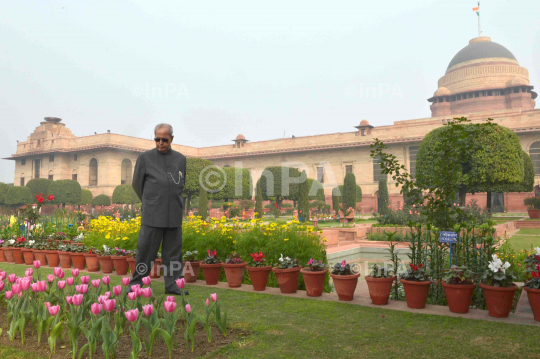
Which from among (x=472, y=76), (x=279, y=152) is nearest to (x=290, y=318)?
(x=279, y=152)

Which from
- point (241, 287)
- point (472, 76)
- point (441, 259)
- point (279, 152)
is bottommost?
point (241, 287)

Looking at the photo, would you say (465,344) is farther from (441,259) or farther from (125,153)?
(125,153)

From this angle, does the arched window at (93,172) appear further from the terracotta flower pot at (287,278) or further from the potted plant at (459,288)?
the potted plant at (459,288)

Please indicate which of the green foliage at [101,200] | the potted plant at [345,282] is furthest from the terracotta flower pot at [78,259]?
the green foliage at [101,200]

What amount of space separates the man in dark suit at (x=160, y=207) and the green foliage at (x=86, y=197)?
35885 millimetres

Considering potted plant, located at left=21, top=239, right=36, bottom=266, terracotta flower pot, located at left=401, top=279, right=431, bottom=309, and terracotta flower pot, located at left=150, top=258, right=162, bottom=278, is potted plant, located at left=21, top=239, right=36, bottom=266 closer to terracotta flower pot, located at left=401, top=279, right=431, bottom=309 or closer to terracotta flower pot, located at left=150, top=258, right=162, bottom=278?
terracotta flower pot, located at left=150, top=258, right=162, bottom=278

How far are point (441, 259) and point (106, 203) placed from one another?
120 ft

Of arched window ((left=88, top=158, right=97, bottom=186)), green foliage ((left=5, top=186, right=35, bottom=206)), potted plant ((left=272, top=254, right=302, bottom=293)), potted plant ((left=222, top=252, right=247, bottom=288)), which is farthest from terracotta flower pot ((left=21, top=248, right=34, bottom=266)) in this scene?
arched window ((left=88, top=158, right=97, bottom=186))

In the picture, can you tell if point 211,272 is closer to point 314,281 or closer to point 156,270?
point 156,270

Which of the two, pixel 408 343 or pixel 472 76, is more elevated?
pixel 472 76

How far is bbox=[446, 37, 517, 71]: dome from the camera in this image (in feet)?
149

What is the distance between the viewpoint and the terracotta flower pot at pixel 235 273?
477cm

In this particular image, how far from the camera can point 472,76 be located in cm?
4403

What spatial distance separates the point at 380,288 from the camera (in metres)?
3.79
